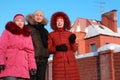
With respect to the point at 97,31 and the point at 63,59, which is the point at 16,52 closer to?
the point at 63,59

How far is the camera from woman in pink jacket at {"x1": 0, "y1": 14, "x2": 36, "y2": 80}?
516 centimetres

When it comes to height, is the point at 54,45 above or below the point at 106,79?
above

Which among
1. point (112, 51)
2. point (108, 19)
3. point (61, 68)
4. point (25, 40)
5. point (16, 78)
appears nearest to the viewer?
point (16, 78)

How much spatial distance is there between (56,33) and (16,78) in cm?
170

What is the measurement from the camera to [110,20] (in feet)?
129

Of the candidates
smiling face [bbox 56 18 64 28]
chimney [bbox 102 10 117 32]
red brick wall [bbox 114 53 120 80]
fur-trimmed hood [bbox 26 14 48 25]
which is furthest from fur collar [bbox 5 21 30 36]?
chimney [bbox 102 10 117 32]

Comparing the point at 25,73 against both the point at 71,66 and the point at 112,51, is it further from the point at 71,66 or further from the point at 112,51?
the point at 112,51

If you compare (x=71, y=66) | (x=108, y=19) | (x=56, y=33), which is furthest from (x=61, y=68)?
(x=108, y=19)

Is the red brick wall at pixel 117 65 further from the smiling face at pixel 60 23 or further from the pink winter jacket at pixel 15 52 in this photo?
the pink winter jacket at pixel 15 52

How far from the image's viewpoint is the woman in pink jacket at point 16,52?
5156 millimetres

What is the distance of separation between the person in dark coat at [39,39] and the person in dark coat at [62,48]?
134 millimetres

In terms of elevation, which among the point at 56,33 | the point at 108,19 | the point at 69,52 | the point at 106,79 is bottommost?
the point at 106,79

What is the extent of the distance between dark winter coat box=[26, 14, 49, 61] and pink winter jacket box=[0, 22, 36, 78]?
28.4 inches

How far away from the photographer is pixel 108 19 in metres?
39.7
